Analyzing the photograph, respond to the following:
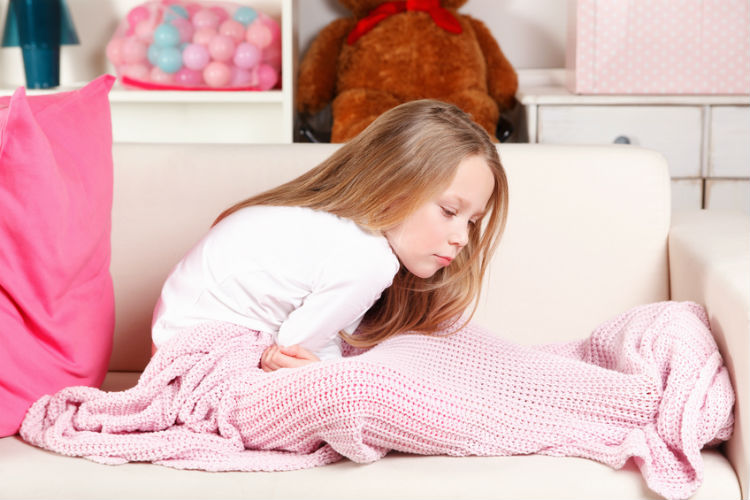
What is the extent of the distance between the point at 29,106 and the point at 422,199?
1.70 ft

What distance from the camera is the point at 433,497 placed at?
93 centimetres

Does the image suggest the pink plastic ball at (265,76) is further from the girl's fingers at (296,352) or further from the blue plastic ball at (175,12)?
the girl's fingers at (296,352)

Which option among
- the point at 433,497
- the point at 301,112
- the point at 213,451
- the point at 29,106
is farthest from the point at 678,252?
the point at 301,112

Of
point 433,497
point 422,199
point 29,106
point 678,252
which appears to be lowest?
point 433,497

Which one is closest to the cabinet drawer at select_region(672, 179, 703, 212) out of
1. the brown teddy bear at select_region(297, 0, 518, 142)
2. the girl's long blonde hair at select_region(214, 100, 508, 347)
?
the brown teddy bear at select_region(297, 0, 518, 142)

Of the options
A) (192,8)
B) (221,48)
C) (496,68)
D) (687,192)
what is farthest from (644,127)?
(192,8)

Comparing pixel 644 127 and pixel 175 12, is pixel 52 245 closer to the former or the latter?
pixel 175 12

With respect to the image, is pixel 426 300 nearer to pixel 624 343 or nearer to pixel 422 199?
pixel 422 199

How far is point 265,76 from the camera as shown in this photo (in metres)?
2.03

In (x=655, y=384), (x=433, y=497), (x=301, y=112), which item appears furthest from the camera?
(x=301, y=112)

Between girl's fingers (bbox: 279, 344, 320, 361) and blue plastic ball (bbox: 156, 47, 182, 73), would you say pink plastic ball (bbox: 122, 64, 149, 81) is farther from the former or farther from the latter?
girl's fingers (bbox: 279, 344, 320, 361)

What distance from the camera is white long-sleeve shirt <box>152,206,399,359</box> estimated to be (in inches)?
46.4

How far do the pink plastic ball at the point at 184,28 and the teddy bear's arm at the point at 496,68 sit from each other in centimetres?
66

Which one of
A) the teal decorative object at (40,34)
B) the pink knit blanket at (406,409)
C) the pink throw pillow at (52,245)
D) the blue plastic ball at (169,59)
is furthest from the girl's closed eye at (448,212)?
the teal decorative object at (40,34)
